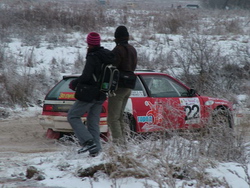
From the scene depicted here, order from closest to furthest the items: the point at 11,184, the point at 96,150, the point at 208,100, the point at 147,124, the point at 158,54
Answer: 1. the point at 11,184
2. the point at 96,150
3. the point at 147,124
4. the point at 208,100
5. the point at 158,54

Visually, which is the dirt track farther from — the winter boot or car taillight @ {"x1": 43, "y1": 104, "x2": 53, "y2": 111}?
the winter boot

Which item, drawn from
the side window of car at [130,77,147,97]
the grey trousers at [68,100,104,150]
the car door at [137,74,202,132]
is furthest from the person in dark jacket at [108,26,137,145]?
the side window of car at [130,77,147,97]

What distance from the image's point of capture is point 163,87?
9.12m

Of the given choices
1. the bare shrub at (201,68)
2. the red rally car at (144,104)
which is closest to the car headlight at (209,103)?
the red rally car at (144,104)

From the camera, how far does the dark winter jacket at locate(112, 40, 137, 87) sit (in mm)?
6691

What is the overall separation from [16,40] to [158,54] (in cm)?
602

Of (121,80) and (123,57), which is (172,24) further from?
(121,80)

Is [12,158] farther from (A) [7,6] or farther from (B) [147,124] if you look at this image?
(A) [7,6]

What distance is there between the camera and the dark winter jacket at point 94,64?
6223mm

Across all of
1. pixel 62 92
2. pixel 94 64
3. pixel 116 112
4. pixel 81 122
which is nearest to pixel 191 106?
pixel 62 92

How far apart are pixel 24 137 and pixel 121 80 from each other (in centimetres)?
356

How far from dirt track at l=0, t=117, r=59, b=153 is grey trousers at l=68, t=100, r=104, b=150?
5.97 feet

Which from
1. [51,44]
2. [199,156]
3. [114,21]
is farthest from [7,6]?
[199,156]

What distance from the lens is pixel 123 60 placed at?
6.73 metres
